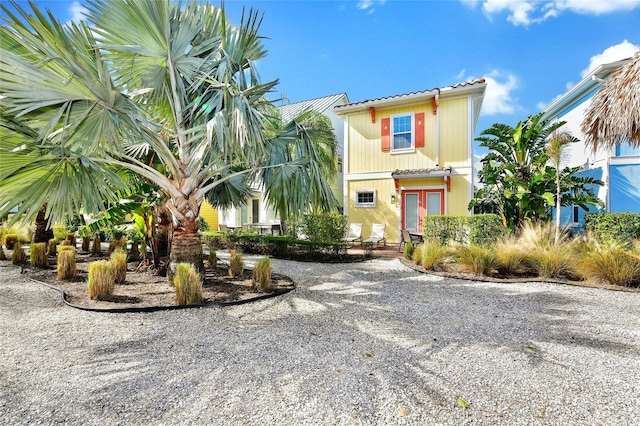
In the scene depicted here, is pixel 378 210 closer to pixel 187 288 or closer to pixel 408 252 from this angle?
pixel 408 252

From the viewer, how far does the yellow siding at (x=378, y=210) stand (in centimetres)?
1410

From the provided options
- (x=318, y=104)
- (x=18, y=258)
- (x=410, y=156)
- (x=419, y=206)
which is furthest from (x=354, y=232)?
(x=318, y=104)

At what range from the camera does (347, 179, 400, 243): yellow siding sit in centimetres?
1410

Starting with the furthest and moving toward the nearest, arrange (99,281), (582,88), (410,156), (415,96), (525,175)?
(410,156) < (415,96) < (582,88) < (525,175) < (99,281)

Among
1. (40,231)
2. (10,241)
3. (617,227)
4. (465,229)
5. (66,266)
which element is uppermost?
(617,227)

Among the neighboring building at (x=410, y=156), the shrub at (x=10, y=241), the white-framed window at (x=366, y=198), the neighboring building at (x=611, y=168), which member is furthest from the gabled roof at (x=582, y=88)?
the shrub at (x=10, y=241)

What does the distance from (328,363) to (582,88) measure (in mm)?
16610

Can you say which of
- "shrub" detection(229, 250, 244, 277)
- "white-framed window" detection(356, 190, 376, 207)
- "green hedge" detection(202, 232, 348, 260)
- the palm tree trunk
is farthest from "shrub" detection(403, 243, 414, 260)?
the palm tree trunk

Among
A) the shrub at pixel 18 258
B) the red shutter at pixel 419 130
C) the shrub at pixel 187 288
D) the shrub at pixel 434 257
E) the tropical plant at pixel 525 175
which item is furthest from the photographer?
the red shutter at pixel 419 130

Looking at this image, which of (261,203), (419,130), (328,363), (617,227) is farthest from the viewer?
(261,203)

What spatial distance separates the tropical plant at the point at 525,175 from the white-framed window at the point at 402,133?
3.02 meters

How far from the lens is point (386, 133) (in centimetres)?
1441

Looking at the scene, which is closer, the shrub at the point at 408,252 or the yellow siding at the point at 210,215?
the shrub at the point at 408,252

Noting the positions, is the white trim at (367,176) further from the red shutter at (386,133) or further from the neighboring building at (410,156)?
the red shutter at (386,133)
